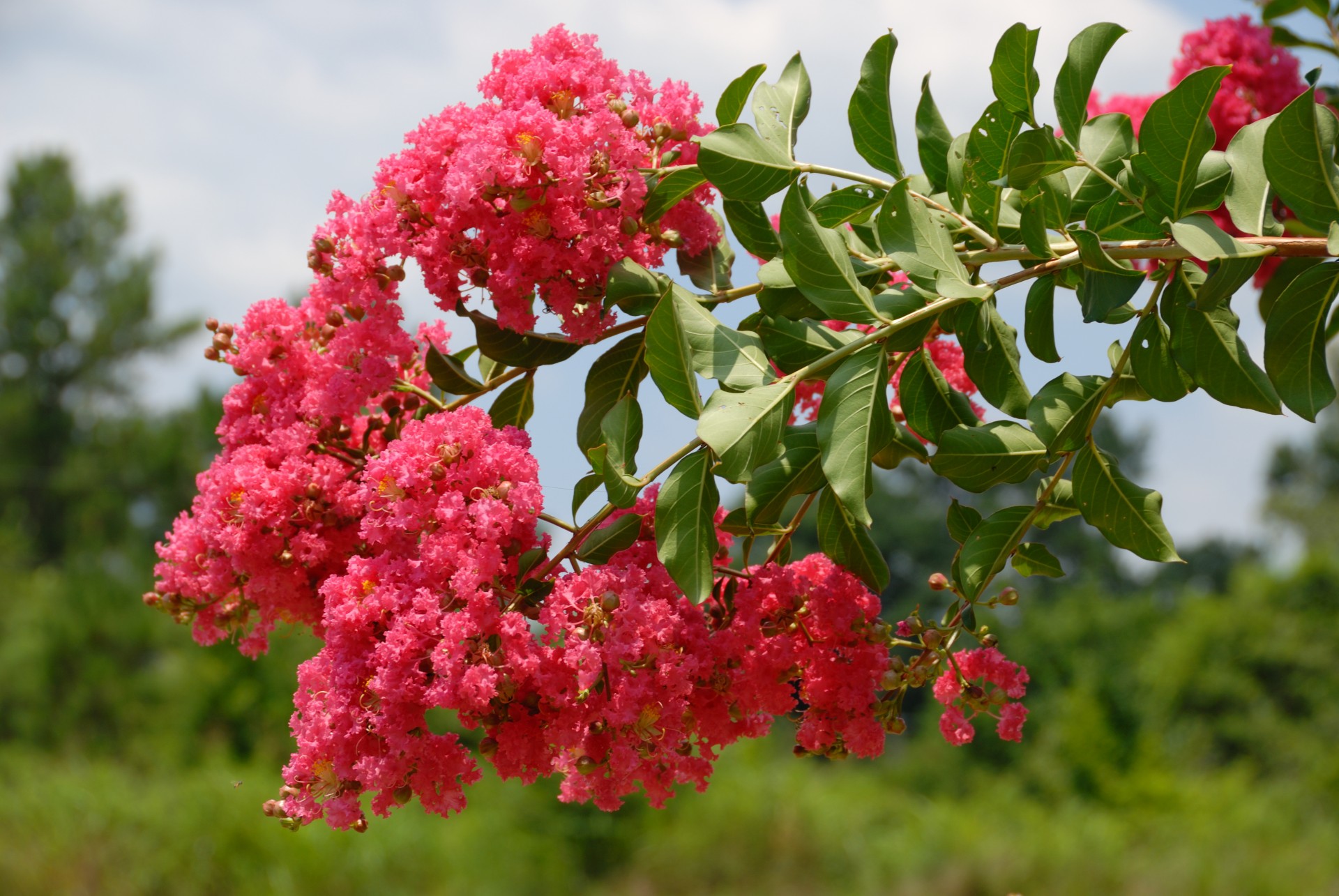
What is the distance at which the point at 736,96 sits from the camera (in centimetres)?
135

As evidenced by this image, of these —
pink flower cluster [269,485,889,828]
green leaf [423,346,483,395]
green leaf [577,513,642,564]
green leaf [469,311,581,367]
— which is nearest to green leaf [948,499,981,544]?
pink flower cluster [269,485,889,828]

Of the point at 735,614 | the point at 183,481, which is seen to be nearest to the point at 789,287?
the point at 735,614

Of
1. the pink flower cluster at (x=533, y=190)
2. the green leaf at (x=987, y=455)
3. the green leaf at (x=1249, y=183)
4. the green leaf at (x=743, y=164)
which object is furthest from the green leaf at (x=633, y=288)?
the green leaf at (x=1249, y=183)

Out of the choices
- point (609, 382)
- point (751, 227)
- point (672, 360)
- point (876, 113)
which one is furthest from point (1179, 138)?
point (609, 382)

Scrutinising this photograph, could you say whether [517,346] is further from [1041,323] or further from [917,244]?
[1041,323]

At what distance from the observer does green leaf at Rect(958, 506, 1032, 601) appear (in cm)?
120

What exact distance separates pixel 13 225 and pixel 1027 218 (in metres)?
31.4

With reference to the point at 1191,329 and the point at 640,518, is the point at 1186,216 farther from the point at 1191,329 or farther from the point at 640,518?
the point at 640,518

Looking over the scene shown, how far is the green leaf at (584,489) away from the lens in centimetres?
121

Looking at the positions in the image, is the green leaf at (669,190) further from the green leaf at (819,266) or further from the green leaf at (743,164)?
the green leaf at (819,266)

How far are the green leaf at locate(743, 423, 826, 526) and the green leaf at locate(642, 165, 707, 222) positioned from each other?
11.5 inches

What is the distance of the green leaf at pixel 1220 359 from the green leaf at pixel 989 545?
9.0 inches

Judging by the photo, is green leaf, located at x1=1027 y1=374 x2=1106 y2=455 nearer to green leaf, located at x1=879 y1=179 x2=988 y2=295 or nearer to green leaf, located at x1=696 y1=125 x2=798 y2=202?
green leaf, located at x1=879 y1=179 x2=988 y2=295

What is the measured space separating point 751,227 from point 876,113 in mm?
206
